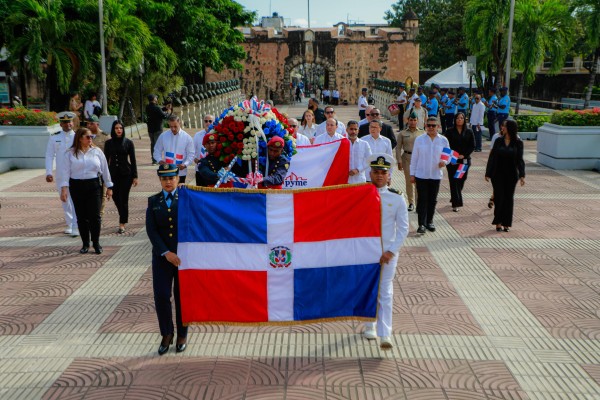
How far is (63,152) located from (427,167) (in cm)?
551

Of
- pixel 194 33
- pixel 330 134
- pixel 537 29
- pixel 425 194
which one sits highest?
pixel 194 33

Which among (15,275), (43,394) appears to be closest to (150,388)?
(43,394)

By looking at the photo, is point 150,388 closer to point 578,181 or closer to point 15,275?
point 15,275

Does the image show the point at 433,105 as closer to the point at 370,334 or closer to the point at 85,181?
the point at 85,181

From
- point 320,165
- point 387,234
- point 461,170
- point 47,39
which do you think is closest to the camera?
point 387,234

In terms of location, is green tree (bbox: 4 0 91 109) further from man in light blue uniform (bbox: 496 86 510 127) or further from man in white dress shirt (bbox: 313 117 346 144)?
man in white dress shirt (bbox: 313 117 346 144)

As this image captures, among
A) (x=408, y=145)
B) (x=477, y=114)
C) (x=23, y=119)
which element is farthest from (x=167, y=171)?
(x=477, y=114)

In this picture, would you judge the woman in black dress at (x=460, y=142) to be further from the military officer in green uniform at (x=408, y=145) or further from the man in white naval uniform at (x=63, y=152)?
the man in white naval uniform at (x=63, y=152)

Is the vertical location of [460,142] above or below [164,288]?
above

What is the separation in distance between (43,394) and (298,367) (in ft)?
6.74

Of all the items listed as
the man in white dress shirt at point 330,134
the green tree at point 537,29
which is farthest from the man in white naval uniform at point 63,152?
the green tree at point 537,29

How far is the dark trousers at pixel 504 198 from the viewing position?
10.5m

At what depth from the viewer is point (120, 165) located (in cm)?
1028

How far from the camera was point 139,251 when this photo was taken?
9422 millimetres
